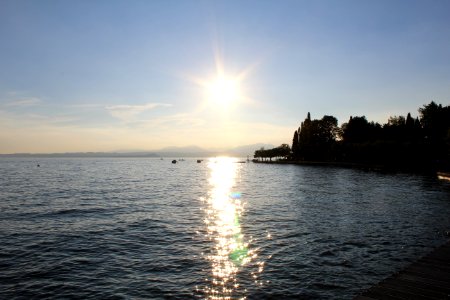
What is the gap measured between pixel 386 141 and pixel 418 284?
132 metres

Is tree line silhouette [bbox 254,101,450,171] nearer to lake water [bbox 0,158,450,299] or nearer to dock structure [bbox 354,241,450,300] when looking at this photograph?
lake water [bbox 0,158,450,299]

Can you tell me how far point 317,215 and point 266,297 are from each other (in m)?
22.4

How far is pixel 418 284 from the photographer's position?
1409 cm

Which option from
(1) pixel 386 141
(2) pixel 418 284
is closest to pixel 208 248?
(2) pixel 418 284

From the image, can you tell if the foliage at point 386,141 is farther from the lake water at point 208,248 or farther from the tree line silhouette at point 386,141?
the lake water at point 208,248

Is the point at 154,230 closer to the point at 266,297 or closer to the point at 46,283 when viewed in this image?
the point at 46,283

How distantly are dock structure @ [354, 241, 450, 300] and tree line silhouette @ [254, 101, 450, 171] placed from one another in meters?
86.3

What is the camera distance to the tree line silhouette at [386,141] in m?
122

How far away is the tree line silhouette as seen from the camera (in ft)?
399

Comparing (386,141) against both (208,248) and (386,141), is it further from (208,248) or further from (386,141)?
(208,248)

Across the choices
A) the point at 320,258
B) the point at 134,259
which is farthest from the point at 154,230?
the point at 320,258

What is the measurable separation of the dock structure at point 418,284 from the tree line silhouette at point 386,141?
86.3m

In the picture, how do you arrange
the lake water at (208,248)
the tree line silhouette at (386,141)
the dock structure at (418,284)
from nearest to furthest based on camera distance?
the dock structure at (418,284) → the lake water at (208,248) → the tree line silhouette at (386,141)

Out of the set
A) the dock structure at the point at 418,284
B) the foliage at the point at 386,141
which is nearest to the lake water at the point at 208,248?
the dock structure at the point at 418,284
